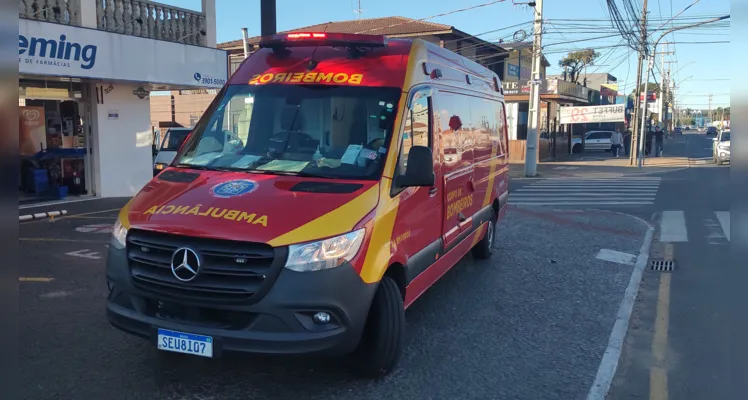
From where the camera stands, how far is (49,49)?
11000mm

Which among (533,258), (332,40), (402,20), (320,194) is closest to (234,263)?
(320,194)

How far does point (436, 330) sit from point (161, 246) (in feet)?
9.00

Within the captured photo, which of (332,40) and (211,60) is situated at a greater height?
(211,60)

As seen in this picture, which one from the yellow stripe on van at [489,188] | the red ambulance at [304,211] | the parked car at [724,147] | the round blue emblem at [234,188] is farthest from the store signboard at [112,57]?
the parked car at [724,147]

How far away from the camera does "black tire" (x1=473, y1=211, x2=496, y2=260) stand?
820 cm

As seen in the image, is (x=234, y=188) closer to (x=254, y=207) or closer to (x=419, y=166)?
(x=254, y=207)

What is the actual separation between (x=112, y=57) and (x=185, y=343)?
10.4 meters

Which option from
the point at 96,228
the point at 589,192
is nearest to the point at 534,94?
the point at 589,192

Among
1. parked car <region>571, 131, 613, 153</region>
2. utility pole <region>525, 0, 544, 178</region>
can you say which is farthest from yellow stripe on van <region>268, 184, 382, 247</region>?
parked car <region>571, 131, 613, 153</region>

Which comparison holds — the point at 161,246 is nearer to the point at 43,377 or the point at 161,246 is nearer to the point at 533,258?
the point at 43,377

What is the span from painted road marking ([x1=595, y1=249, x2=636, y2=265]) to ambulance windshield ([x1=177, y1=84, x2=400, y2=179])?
5.36 meters

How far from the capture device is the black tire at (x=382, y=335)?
4.23 metres

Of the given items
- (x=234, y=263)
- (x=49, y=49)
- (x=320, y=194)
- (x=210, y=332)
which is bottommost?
(x=210, y=332)

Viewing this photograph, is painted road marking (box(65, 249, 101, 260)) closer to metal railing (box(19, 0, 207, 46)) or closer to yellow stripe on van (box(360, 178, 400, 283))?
metal railing (box(19, 0, 207, 46))
